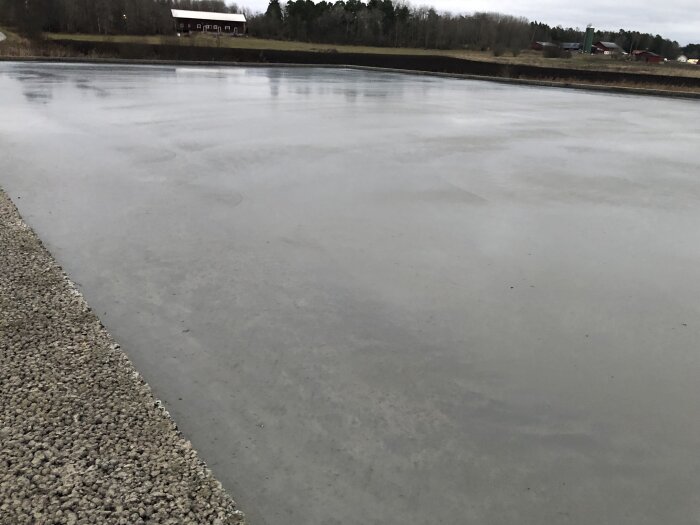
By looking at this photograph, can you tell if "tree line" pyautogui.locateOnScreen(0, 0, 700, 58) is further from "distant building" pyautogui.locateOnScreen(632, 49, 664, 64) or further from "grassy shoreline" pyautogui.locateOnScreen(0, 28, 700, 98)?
"distant building" pyautogui.locateOnScreen(632, 49, 664, 64)

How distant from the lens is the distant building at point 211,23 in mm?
50787

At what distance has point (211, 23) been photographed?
52281 millimetres

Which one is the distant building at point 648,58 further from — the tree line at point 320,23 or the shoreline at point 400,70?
the shoreline at point 400,70

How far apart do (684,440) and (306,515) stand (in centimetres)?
146

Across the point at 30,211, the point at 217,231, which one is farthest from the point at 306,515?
the point at 30,211

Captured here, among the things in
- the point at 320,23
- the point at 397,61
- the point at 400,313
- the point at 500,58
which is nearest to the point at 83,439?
the point at 400,313

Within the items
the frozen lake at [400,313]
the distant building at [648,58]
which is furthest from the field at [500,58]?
the frozen lake at [400,313]

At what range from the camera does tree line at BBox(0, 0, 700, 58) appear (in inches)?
1529

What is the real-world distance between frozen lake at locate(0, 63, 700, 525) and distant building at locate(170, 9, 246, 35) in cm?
4904

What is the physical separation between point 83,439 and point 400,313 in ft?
5.47

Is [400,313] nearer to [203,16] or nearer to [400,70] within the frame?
[400,70]

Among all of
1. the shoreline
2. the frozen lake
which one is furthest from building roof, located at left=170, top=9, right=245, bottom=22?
the frozen lake

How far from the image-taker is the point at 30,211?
173 inches

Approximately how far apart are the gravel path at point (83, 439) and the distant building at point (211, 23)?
53579mm
